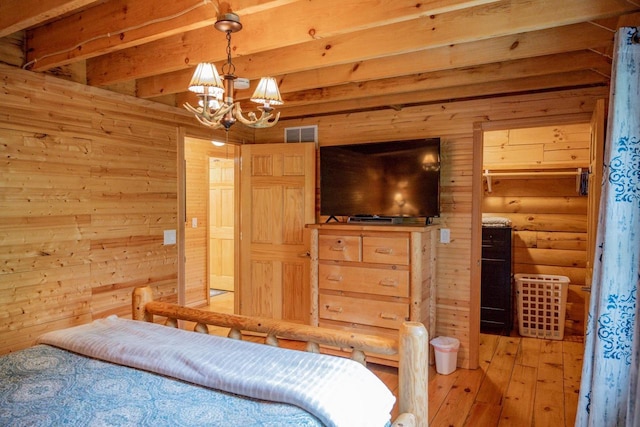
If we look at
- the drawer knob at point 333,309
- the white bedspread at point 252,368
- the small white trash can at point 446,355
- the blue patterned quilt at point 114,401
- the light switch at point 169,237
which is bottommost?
the small white trash can at point 446,355

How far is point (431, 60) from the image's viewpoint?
278 cm

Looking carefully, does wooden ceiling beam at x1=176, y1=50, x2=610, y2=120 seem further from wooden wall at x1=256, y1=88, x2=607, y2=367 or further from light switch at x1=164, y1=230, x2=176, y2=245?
light switch at x1=164, y1=230, x2=176, y2=245

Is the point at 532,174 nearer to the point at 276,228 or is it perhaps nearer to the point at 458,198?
the point at 458,198

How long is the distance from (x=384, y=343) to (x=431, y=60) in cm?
190

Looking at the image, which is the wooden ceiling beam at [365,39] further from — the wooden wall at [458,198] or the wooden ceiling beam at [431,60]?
the wooden wall at [458,198]

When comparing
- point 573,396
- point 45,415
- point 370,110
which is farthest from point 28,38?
point 573,396

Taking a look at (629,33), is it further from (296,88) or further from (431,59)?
(296,88)

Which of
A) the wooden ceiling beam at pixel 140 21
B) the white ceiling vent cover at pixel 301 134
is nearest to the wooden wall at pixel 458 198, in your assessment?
the white ceiling vent cover at pixel 301 134

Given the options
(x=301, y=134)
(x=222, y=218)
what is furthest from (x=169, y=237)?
(x=222, y=218)

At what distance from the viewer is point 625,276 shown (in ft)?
5.78

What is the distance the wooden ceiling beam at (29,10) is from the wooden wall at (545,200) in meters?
4.17

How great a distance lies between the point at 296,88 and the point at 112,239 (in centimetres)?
186

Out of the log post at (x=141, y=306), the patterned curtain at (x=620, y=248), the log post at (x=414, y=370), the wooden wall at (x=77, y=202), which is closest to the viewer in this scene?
the log post at (x=414, y=370)

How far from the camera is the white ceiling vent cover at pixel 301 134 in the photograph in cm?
445
